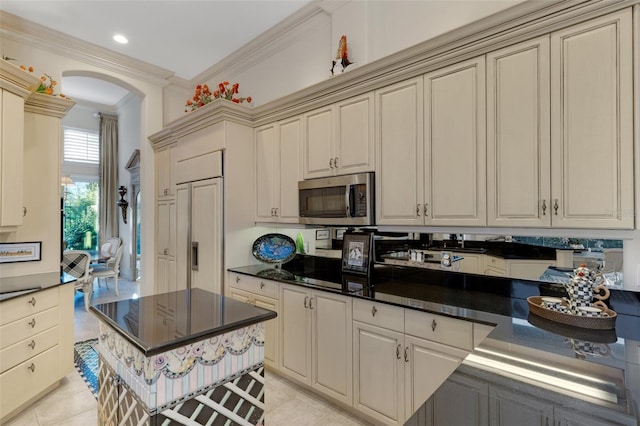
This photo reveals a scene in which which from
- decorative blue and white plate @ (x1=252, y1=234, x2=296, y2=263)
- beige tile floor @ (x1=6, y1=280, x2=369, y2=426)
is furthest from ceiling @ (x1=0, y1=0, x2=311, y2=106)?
beige tile floor @ (x1=6, y1=280, x2=369, y2=426)

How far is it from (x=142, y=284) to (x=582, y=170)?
5.14 meters

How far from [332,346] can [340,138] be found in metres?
1.66

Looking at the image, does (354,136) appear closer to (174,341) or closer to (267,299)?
(267,299)

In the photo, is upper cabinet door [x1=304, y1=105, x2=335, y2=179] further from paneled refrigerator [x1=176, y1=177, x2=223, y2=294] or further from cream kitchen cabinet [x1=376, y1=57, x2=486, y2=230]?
paneled refrigerator [x1=176, y1=177, x2=223, y2=294]

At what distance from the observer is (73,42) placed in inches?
151

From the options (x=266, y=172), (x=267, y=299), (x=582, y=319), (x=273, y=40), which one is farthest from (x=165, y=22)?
(x=582, y=319)

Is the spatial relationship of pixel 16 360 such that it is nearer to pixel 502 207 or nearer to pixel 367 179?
pixel 367 179

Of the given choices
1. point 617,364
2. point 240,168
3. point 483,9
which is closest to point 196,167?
point 240,168

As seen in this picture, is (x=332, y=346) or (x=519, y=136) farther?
(x=332, y=346)

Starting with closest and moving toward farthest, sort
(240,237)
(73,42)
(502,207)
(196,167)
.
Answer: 1. (502,207)
2. (240,237)
3. (196,167)
4. (73,42)

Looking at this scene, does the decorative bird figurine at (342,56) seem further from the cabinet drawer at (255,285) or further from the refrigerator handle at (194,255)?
the refrigerator handle at (194,255)

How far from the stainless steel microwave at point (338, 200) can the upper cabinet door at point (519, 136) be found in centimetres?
86

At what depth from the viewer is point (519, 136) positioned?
5.99 ft

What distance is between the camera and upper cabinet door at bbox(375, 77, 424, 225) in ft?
7.34
